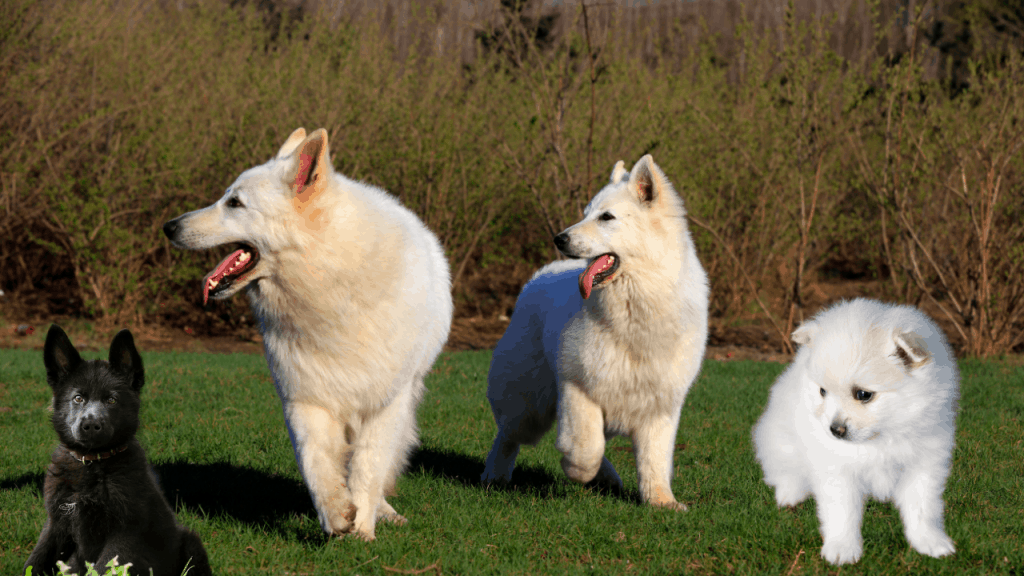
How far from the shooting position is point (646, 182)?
4.96m

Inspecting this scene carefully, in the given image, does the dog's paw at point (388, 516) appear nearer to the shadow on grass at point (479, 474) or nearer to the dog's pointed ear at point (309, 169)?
the shadow on grass at point (479, 474)

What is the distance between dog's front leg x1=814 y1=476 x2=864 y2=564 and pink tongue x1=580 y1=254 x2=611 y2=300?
1699 millimetres

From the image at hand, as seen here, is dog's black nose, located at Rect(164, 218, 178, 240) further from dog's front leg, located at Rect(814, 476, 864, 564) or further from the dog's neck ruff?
dog's front leg, located at Rect(814, 476, 864, 564)

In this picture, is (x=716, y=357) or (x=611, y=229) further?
(x=716, y=357)

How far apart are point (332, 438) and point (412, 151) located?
8.94 meters

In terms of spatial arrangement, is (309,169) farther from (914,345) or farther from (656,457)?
(914,345)

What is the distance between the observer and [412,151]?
12.8 meters

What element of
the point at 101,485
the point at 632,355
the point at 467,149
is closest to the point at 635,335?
the point at 632,355

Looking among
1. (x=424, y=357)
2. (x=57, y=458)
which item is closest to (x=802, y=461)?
(x=424, y=357)

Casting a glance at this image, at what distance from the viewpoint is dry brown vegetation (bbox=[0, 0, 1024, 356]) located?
1116 cm


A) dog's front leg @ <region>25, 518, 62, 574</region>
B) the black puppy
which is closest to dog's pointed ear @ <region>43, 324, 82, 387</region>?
the black puppy

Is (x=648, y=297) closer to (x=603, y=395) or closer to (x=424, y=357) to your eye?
(x=603, y=395)

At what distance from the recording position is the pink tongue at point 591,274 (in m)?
4.83

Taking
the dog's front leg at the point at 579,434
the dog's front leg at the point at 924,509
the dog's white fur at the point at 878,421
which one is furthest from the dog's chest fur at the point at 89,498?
the dog's front leg at the point at 924,509
